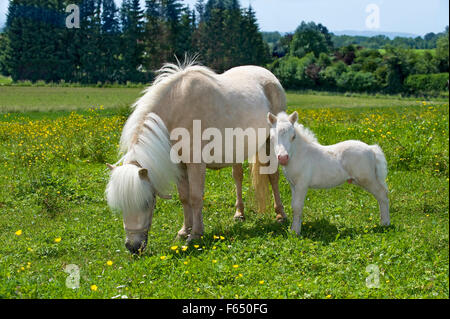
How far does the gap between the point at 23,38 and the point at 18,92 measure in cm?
759

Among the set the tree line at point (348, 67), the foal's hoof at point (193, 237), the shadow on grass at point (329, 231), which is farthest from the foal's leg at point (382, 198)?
the tree line at point (348, 67)

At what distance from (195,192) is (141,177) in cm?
105

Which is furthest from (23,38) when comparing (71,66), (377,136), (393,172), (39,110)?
(393,172)

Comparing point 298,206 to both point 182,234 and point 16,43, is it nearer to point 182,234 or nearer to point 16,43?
point 182,234

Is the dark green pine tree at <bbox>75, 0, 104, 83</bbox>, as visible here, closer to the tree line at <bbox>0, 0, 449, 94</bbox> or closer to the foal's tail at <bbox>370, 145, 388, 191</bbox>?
the tree line at <bbox>0, 0, 449, 94</bbox>

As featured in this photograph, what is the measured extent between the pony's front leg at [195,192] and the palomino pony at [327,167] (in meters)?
1.19

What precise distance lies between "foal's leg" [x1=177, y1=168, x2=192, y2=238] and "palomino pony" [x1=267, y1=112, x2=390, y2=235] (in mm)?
1487

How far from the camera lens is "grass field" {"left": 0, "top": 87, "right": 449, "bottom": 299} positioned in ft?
13.9

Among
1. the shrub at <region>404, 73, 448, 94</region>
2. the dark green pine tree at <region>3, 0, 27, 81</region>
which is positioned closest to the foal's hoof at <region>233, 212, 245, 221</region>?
the dark green pine tree at <region>3, 0, 27, 81</region>

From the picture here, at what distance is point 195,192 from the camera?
19.7 ft

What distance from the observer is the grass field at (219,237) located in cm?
424

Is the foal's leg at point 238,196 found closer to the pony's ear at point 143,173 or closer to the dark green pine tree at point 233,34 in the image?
the pony's ear at point 143,173

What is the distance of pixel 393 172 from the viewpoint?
943cm

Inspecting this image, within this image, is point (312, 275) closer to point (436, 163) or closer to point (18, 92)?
point (436, 163)
